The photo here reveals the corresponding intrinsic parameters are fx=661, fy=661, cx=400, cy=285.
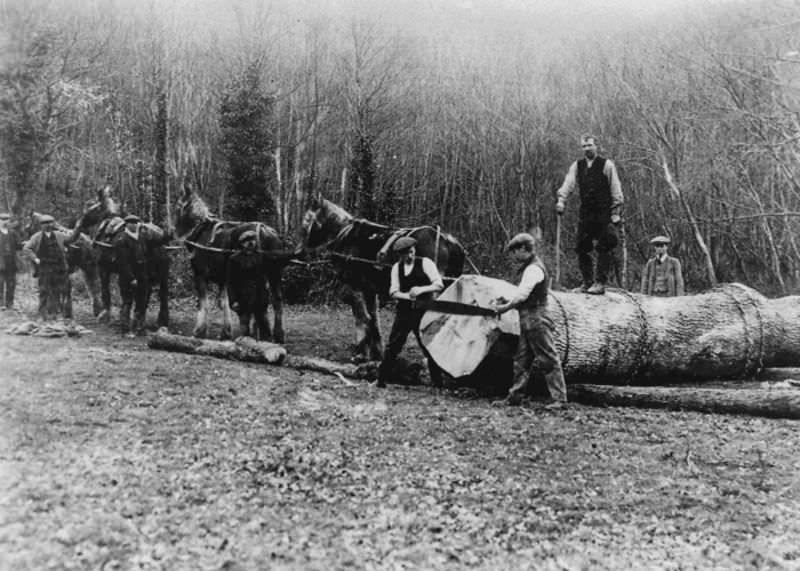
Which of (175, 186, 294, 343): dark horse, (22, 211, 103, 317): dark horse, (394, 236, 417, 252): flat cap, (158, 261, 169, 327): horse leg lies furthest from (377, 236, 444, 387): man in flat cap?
(22, 211, 103, 317): dark horse

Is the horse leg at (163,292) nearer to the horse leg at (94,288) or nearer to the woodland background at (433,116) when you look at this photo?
the horse leg at (94,288)

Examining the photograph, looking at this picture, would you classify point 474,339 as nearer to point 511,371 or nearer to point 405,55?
point 511,371

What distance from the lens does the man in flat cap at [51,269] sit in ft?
39.0

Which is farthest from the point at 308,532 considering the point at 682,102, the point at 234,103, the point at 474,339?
the point at 682,102

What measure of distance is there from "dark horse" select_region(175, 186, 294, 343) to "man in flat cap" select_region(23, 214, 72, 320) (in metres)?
2.15

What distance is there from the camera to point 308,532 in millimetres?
4160

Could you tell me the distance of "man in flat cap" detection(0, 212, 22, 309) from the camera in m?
13.1

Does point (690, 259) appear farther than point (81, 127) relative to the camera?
Yes

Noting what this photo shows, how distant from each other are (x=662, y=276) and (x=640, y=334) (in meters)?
3.25

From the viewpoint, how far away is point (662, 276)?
11.2m

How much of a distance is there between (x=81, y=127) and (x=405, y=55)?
10.9 meters

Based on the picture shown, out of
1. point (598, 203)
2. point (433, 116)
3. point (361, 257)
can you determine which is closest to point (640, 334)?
point (598, 203)

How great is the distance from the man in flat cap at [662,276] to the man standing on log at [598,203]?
271 centimetres

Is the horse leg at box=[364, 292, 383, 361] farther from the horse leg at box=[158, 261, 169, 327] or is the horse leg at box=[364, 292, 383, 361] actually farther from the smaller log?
the horse leg at box=[158, 261, 169, 327]
